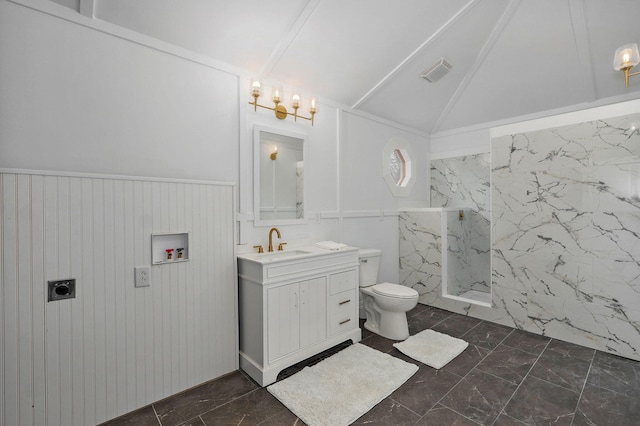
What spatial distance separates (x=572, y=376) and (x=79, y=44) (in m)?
4.31

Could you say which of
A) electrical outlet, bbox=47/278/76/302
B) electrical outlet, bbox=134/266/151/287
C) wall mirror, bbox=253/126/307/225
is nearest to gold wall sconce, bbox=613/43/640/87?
wall mirror, bbox=253/126/307/225

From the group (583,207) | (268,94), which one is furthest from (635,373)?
(268,94)

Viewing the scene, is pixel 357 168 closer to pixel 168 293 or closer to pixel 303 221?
pixel 303 221

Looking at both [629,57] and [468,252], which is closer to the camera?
[629,57]

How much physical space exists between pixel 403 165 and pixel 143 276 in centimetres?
373

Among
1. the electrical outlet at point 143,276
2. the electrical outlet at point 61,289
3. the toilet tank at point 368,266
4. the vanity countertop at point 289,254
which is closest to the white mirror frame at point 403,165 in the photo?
the toilet tank at point 368,266

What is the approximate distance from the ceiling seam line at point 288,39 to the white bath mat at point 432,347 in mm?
2862

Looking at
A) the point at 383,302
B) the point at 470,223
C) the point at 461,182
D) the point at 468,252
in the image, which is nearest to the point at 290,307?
the point at 383,302

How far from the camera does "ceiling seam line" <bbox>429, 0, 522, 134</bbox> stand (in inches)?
110

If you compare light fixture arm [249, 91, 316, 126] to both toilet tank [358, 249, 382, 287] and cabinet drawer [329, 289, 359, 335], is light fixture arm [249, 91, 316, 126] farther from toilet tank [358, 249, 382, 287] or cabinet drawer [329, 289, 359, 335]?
Result: cabinet drawer [329, 289, 359, 335]

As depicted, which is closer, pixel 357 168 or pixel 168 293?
pixel 168 293

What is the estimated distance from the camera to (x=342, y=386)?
2164 mm

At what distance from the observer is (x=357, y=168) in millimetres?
3730

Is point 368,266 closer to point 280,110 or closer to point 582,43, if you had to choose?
point 280,110
